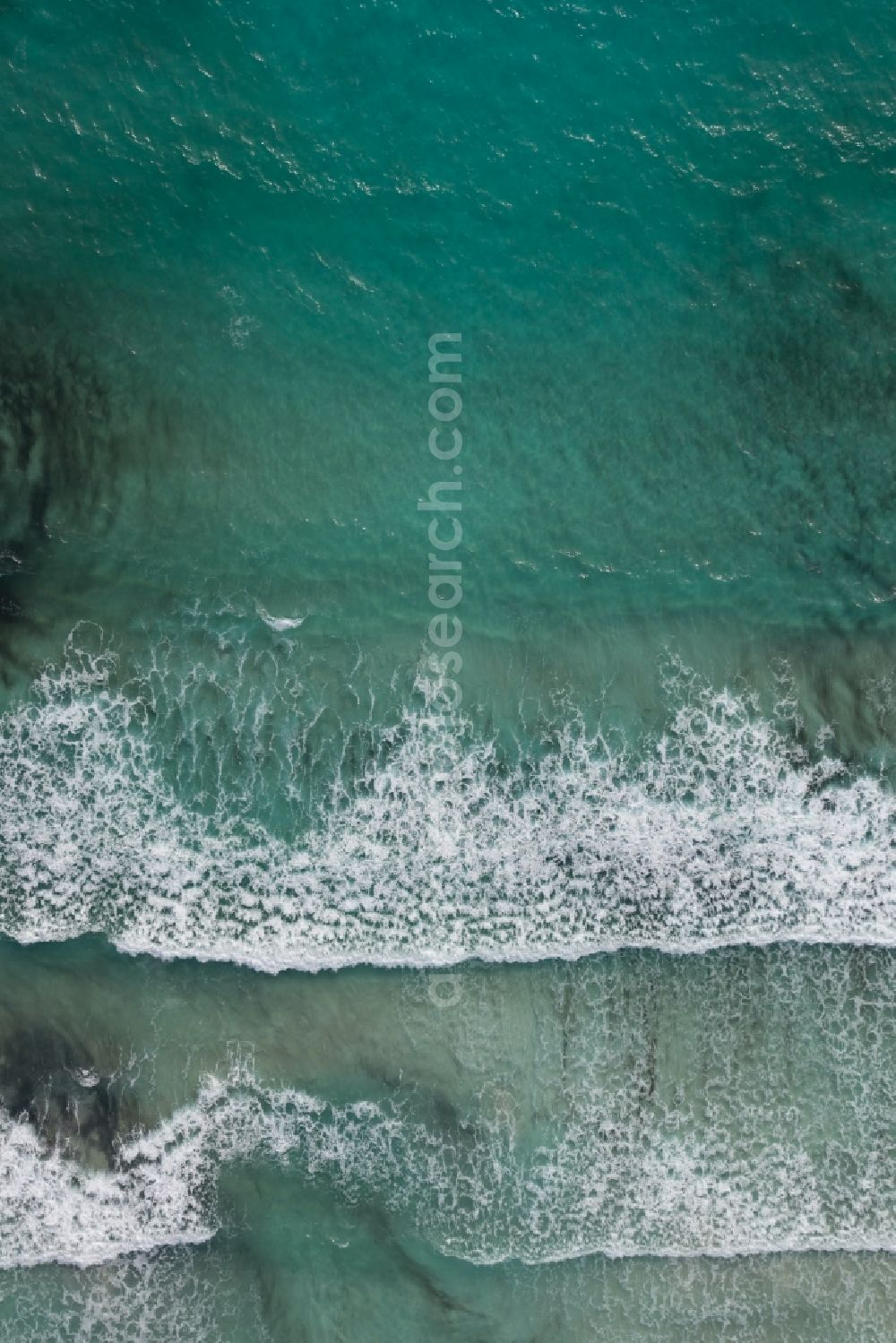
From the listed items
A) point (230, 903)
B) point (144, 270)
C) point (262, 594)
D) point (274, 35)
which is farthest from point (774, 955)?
point (274, 35)

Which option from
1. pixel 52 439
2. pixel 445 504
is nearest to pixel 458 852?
pixel 445 504

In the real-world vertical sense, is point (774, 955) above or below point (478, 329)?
below

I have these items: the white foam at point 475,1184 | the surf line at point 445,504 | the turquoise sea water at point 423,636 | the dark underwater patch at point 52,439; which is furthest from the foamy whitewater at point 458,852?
the dark underwater patch at point 52,439

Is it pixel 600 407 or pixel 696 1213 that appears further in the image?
pixel 600 407

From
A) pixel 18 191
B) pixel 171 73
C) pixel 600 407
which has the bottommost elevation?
pixel 600 407

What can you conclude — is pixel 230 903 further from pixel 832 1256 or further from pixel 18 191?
pixel 18 191

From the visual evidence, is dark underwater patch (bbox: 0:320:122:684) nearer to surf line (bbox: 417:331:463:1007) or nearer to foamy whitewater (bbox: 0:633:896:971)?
foamy whitewater (bbox: 0:633:896:971)

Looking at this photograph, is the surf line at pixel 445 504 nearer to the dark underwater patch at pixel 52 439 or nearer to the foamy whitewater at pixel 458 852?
the foamy whitewater at pixel 458 852

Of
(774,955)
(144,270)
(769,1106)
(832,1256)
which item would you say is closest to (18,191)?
(144,270)
